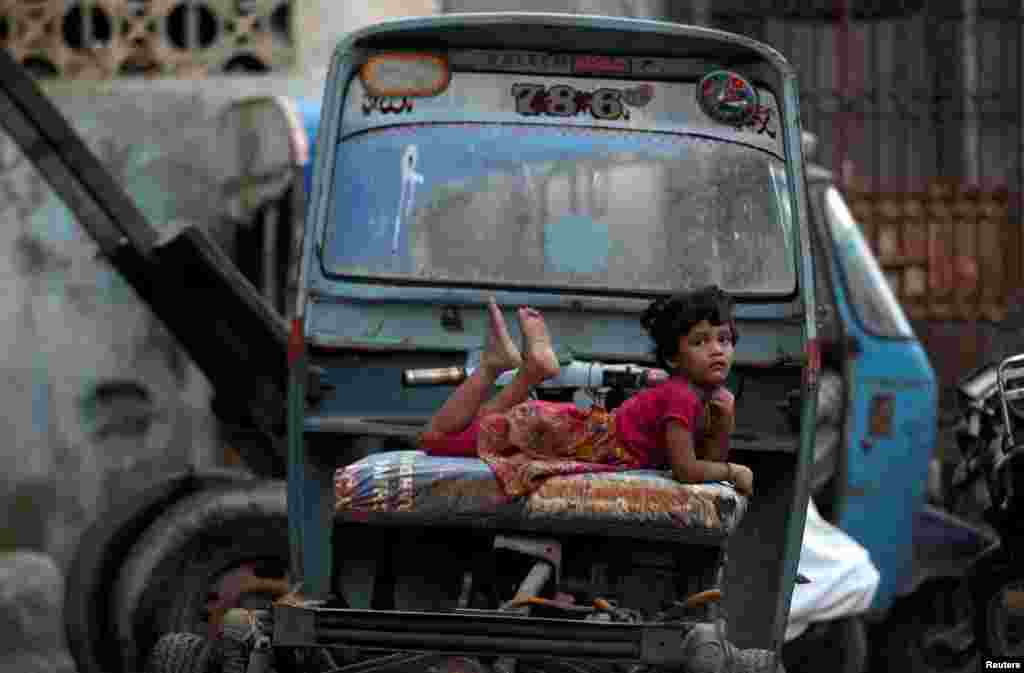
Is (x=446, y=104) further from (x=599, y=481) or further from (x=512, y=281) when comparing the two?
(x=599, y=481)

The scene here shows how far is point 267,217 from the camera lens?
11352 millimetres

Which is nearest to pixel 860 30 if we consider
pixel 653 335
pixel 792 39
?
pixel 792 39

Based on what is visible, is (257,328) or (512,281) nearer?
(512,281)

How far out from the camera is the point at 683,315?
19.8ft

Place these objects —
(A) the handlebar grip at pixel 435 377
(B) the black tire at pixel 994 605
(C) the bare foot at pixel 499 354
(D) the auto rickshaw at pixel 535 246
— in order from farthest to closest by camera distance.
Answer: (B) the black tire at pixel 994 605
(A) the handlebar grip at pixel 435 377
(D) the auto rickshaw at pixel 535 246
(C) the bare foot at pixel 499 354

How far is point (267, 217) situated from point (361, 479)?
18.5ft

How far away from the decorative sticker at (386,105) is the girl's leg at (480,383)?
1164 millimetres

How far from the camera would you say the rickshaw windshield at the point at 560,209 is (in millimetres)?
7180

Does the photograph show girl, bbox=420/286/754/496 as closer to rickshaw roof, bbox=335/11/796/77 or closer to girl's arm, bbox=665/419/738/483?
girl's arm, bbox=665/419/738/483

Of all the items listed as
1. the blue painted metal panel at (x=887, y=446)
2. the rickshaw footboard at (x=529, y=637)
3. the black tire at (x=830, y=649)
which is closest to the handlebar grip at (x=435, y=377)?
the rickshaw footboard at (x=529, y=637)

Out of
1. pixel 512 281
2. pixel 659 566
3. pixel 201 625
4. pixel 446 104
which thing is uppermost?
pixel 446 104

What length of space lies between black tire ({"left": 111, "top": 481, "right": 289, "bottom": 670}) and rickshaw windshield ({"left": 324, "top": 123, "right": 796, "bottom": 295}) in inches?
60.4

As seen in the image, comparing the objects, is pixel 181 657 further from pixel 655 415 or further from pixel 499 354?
pixel 655 415

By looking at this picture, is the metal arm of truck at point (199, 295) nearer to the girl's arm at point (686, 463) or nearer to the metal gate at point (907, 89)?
the girl's arm at point (686, 463)
